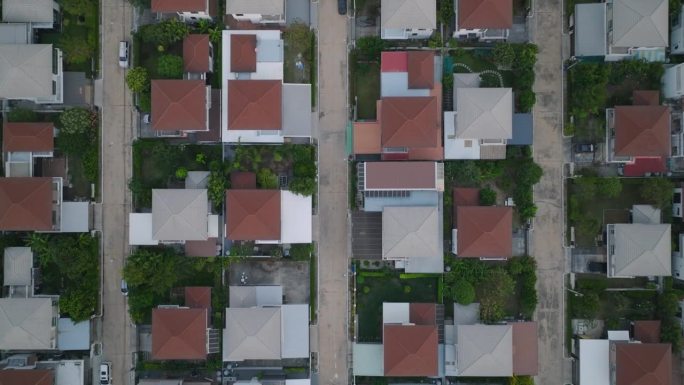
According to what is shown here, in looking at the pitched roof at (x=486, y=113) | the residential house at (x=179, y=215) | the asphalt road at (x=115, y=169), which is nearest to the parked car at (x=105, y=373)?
the asphalt road at (x=115, y=169)

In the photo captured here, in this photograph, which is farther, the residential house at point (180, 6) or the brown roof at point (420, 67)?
the brown roof at point (420, 67)

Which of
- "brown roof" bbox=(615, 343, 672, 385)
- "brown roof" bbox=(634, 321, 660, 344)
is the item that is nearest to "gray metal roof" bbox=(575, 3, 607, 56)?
"brown roof" bbox=(634, 321, 660, 344)

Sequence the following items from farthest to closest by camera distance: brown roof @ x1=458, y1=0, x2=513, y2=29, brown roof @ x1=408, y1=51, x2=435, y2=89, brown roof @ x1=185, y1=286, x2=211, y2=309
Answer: brown roof @ x1=185, y1=286, x2=211, y2=309 < brown roof @ x1=408, y1=51, x2=435, y2=89 < brown roof @ x1=458, y1=0, x2=513, y2=29

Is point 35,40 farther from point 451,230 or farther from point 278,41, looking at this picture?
point 451,230

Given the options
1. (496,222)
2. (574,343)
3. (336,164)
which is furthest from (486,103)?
(574,343)

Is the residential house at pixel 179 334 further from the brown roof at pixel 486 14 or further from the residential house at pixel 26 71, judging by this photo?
the brown roof at pixel 486 14

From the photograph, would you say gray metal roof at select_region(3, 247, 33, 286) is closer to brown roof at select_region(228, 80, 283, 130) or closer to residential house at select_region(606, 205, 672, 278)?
brown roof at select_region(228, 80, 283, 130)
